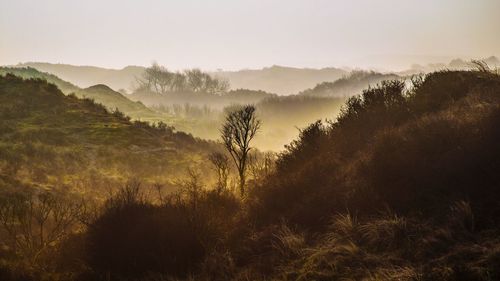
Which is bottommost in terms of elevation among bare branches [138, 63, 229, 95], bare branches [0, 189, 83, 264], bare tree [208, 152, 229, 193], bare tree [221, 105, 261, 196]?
bare branches [0, 189, 83, 264]

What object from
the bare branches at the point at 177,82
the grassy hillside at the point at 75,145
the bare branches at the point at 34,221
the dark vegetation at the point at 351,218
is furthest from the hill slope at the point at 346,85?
the dark vegetation at the point at 351,218

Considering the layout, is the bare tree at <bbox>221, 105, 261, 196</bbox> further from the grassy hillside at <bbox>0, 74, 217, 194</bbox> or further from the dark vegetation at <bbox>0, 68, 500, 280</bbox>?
the grassy hillside at <bbox>0, 74, 217, 194</bbox>

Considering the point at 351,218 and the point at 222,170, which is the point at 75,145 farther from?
the point at 351,218

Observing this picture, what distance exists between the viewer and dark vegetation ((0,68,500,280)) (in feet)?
19.7

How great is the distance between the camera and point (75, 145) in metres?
28.1

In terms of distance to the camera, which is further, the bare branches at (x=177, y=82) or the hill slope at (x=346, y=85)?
the hill slope at (x=346, y=85)

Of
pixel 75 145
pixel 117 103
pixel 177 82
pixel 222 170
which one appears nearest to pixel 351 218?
pixel 222 170

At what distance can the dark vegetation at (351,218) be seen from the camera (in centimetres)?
600

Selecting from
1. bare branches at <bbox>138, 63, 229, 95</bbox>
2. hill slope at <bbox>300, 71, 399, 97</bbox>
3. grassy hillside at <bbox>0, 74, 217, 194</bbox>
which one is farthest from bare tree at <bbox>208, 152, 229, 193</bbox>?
hill slope at <bbox>300, 71, 399, 97</bbox>

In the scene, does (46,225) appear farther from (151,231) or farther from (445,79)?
(445,79)

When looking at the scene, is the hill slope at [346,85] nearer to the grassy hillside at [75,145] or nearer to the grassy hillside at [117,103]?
the grassy hillside at [117,103]

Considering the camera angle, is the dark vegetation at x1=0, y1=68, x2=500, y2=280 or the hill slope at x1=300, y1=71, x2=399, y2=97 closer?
the dark vegetation at x1=0, y1=68, x2=500, y2=280

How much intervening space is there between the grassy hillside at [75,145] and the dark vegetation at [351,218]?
12.0 m

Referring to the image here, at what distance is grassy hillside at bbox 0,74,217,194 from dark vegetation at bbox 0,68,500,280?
12.0m
